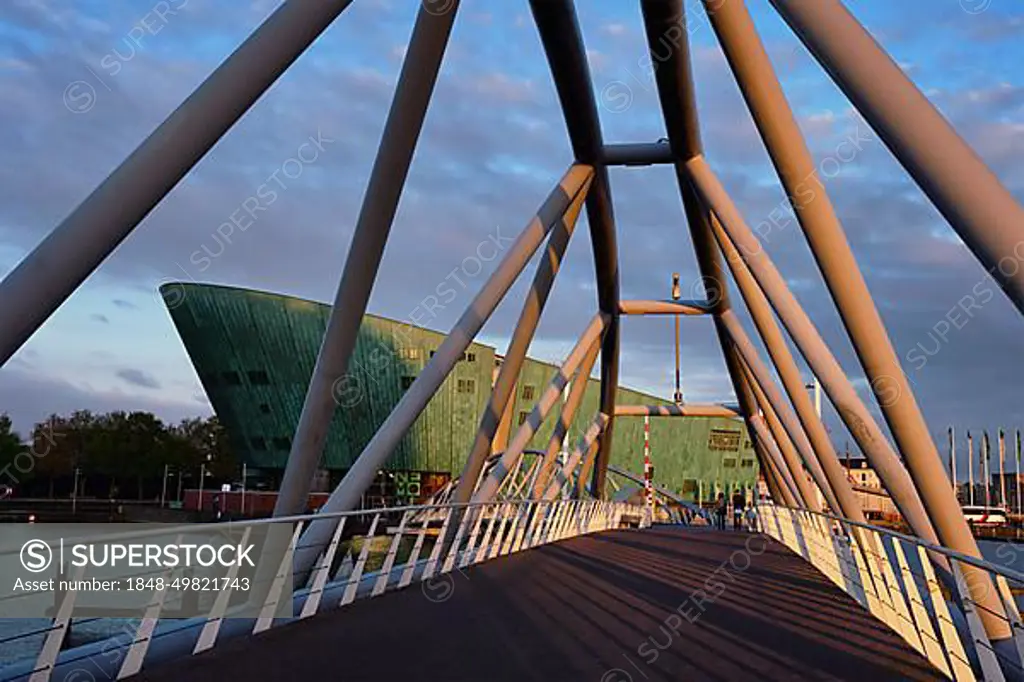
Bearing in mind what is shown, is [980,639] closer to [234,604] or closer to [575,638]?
[575,638]

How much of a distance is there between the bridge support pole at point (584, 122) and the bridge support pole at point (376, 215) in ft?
16.2

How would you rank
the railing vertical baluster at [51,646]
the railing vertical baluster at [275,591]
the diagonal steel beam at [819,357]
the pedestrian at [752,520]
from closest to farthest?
the railing vertical baluster at [51,646]
the railing vertical baluster at [275,591]
the diagonal steel beam at [819,357]
the pedestrian at [752,520]

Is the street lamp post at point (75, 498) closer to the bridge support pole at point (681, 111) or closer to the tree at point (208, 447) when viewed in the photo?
the tree at point (208, 447)

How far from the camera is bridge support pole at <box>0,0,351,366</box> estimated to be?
674 centimetres

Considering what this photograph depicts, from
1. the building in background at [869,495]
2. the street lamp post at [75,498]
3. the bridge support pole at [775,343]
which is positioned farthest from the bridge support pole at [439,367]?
the street lamp post at [75,498]

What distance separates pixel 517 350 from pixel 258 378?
141 ft

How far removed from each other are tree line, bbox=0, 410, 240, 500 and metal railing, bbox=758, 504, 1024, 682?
5888 centimetres

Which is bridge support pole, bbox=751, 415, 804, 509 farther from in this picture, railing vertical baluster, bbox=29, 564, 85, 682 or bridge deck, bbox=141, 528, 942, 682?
railing vertical baluster, bbox=29, 564, 85, 682

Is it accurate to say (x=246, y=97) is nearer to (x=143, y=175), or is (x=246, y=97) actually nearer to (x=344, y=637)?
(x=143, y=175)

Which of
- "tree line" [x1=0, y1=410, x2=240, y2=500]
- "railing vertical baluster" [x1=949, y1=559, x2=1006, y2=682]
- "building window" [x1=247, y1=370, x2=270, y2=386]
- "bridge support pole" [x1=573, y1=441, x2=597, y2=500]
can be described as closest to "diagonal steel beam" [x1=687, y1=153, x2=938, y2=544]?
"railing vertical baluster" [x1=949, y1=559, x2=1006, y2=682]

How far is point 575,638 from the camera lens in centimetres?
888

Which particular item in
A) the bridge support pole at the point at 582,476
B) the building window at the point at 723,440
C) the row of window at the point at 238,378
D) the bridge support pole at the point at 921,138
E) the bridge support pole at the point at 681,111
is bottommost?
the bridge support pole at the point at 582,476

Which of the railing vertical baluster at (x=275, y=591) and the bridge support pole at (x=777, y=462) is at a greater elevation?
the bridge support pole at (x=777, y=462)

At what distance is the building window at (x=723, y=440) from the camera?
82625 mm
